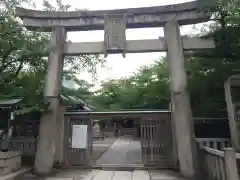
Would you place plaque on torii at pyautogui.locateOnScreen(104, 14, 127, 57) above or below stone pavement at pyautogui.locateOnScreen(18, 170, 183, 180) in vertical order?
above

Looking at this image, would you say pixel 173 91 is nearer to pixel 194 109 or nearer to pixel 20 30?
pixel 194 109

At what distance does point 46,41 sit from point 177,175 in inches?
286

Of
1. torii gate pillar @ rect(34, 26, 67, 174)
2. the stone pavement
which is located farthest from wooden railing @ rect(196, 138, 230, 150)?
torii gate pillar @ rect(34, 26, 67, 174)

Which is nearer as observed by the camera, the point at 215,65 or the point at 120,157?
the point at 215,65

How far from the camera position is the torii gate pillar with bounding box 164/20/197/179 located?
804 cm

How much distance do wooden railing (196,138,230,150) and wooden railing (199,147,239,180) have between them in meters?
0.72

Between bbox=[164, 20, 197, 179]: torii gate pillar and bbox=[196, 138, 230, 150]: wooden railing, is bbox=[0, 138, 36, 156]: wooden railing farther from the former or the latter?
bbox=[196, 138, 230, 150]: wooden railing

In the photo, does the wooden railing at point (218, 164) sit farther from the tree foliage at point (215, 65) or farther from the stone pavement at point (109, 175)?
the tree foliage at point (215, 65)

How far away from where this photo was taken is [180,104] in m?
8.52

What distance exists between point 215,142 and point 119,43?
5325 mm

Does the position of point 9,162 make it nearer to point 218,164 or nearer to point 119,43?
point 119,43

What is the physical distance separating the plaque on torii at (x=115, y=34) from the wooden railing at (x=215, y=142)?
4592 mm

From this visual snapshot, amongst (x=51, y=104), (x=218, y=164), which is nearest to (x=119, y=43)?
(x=51, y=104)

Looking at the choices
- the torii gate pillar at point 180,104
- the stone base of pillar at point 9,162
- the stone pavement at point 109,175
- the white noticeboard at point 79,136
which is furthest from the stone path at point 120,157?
the stone base of pillar at point 9,162
